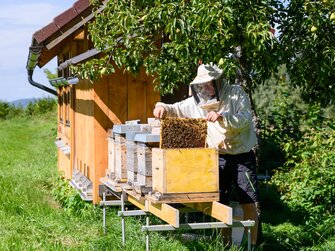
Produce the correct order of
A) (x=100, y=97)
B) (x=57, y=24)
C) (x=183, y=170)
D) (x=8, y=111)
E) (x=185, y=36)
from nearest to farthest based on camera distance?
(x=183, y=170) < (x=185, y=36) < (x=100, y=97) < (x=57, y=24) < (x=8, y=111)

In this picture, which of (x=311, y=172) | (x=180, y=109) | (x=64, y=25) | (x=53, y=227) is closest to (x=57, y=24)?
(x=64, y=25)

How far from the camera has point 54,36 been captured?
8055mm

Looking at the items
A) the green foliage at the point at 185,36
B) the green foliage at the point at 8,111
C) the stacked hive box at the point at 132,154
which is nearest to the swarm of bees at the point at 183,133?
the green foliage at the point at 185,36

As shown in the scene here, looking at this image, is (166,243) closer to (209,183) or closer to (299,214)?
(209,183)

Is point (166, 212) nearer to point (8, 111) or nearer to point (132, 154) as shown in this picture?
point (132, 154)

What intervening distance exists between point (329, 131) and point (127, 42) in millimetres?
3933

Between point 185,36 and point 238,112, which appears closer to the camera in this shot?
point 238,112

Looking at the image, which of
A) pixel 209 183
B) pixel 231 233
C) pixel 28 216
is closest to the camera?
pixel 209 183

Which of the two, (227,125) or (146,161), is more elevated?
(227,125)

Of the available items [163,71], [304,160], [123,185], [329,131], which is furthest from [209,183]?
[329,131]

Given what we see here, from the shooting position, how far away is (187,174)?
499 centimetres

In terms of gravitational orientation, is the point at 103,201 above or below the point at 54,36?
below

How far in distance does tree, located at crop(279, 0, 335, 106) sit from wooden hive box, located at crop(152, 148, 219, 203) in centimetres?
159

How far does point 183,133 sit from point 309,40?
1869 millimetres
